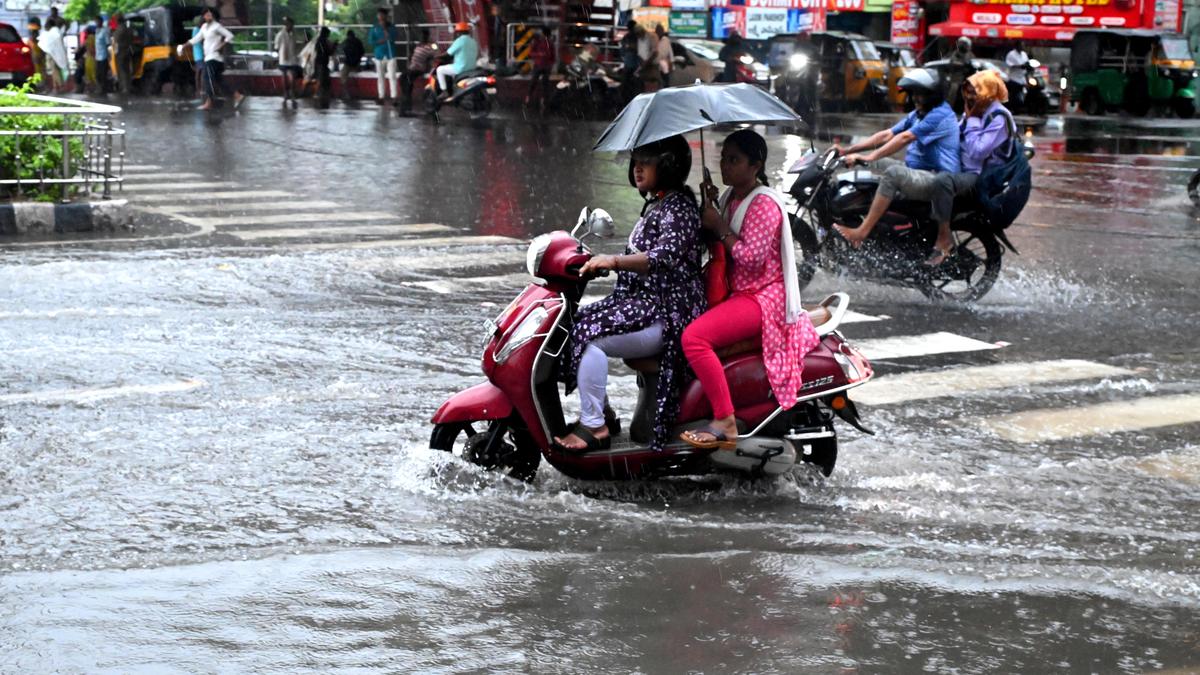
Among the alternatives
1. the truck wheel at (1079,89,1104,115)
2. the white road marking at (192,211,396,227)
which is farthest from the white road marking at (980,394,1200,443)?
Result: the truck wheel at (1079,89,1104,115)

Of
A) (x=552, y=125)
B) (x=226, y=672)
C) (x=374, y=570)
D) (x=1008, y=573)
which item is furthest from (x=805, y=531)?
(x=552, y=125)

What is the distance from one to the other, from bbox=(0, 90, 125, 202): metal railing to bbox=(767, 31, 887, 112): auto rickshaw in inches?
883

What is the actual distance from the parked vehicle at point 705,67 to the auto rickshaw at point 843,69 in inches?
41.7

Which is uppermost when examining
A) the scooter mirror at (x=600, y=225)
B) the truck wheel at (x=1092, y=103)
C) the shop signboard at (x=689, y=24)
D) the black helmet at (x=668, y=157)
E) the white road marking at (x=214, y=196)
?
the shop signboard at (x=689, y=24)

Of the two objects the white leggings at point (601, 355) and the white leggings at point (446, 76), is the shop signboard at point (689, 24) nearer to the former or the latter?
the white leggings at point (446, 76)

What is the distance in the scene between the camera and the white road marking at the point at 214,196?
592 inches

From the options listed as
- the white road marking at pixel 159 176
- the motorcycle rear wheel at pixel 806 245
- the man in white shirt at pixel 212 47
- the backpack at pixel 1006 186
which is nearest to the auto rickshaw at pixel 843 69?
the man in white shirt at pixel 212 47

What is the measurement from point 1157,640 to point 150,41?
3800cm

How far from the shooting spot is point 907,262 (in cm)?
1018

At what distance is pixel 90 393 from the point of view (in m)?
7.21

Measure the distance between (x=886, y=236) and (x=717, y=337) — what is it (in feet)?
16.2

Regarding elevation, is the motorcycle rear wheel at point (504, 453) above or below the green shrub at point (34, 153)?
below

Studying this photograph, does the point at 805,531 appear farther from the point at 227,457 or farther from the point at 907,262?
the point at 907,262

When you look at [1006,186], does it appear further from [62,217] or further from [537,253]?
[62,217]
